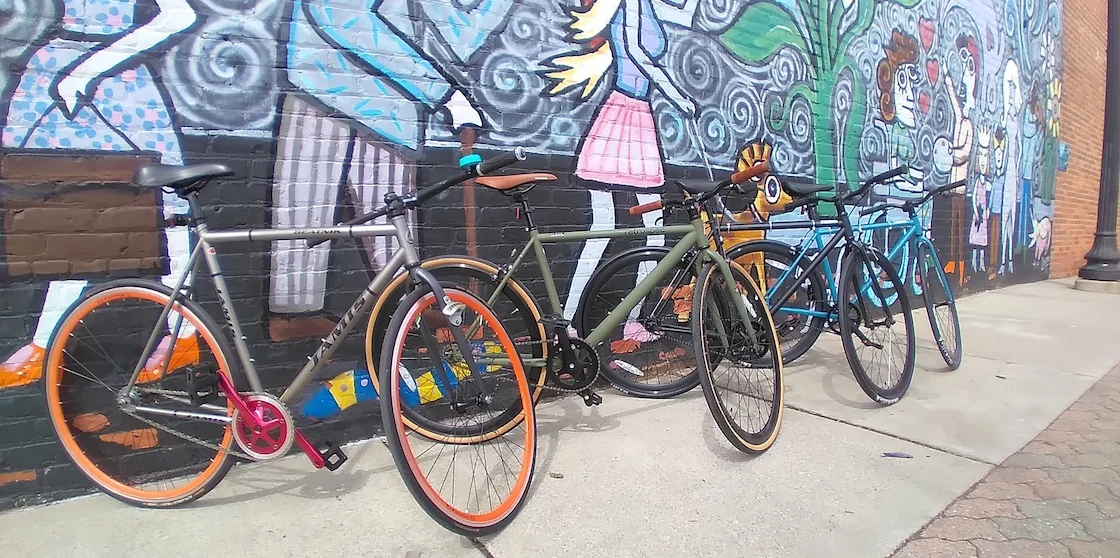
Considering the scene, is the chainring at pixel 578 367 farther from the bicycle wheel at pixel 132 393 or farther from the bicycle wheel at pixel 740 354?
the bicycle wheel at pixel 132 393

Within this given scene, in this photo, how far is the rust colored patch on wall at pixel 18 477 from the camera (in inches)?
95.9

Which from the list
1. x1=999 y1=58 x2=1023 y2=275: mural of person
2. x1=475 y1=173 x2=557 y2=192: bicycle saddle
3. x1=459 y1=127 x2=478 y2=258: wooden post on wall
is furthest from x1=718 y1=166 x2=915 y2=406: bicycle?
x1=999 y1=58 x2=1023 y2=275: mural of person

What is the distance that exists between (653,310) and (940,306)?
2.52 meters

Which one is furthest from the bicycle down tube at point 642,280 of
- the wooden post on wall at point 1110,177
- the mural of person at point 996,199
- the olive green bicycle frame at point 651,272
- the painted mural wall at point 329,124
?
the wooden post on wall at point 1110,177

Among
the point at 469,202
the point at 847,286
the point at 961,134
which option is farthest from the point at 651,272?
the point at 961,134

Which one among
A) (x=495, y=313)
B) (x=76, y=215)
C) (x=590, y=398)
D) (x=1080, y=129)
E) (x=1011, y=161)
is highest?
(x=1080, y=129)

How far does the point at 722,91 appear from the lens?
4367 millimetres

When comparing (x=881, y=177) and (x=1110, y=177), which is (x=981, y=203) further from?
(x=881, y=177)

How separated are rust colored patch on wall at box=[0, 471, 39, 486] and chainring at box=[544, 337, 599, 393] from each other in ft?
7.07

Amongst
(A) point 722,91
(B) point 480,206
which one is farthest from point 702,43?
(B) point 480,206

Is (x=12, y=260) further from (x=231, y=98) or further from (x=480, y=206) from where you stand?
(x=480, y=206)

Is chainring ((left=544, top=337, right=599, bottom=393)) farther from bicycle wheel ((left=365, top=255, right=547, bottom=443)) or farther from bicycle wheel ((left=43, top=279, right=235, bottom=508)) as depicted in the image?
bicycle wheel ((left=43, top=279, right=235, bottom=508))

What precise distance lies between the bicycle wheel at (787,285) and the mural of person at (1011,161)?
600cm

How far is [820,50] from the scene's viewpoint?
5156 millimetres
